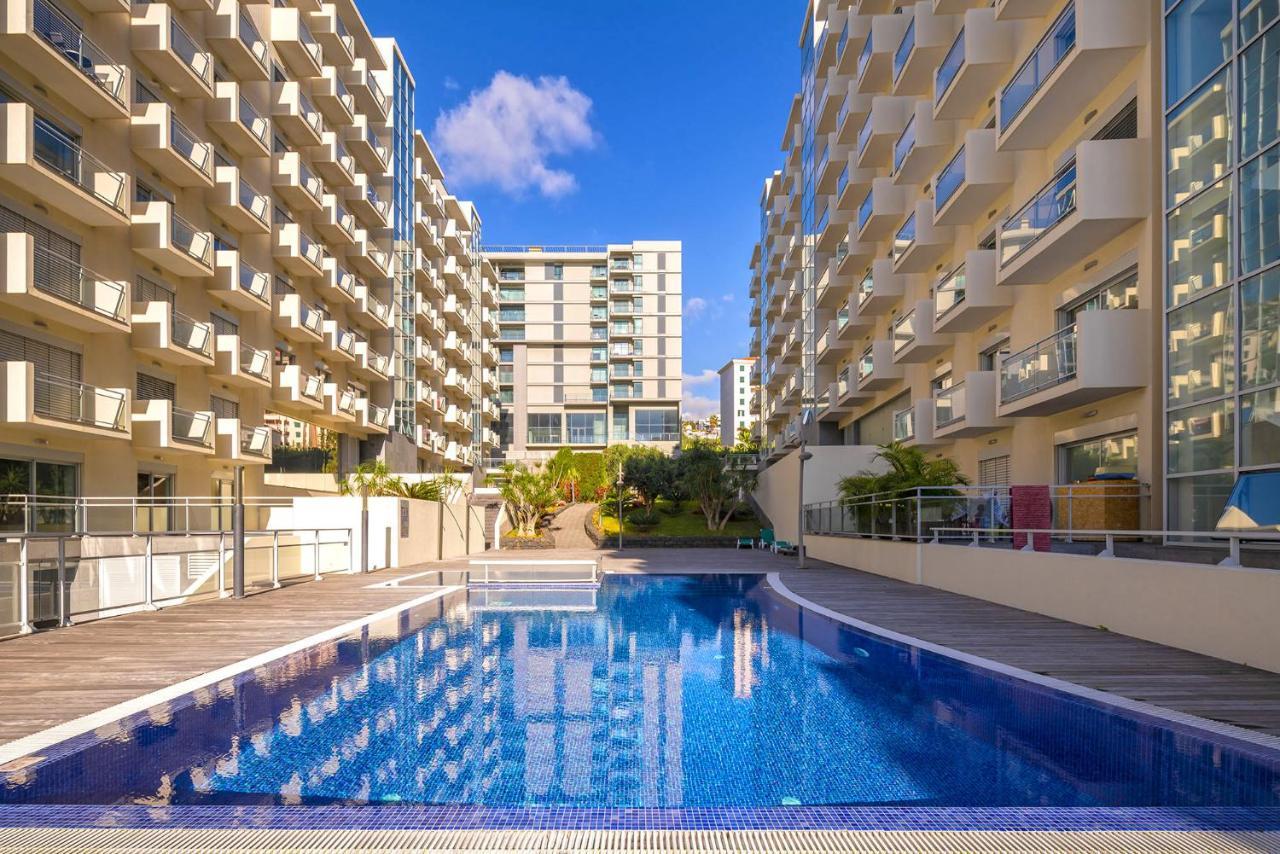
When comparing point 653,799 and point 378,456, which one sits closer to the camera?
point 653,799

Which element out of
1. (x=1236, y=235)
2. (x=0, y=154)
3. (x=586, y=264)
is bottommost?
(x=1236, y=235)

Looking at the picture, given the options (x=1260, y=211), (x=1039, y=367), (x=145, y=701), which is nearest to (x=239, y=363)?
(x=145, y=701)

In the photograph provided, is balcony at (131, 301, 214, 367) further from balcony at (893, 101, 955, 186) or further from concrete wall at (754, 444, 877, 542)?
balcony at (893, 101, 955, 186)

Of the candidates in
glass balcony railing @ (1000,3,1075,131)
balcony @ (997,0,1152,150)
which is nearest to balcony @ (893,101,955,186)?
glass balcony railing @ (1000,3,1075,131)

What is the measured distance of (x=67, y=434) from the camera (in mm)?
19031

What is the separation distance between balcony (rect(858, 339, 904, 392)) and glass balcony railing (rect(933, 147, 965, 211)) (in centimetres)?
581

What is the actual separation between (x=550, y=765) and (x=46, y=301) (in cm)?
1799

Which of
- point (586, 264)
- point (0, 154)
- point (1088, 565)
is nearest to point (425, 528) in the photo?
point (0, 154)

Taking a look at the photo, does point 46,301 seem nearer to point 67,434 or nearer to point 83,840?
point 67,434

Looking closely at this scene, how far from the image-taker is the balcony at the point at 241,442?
24953 millimetres

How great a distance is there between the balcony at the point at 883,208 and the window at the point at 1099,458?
1198cm

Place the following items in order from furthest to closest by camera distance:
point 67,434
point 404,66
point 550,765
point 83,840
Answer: point 404,66
point 67,434
point 550,765
point 83,840

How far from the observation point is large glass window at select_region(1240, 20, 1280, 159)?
9.80m

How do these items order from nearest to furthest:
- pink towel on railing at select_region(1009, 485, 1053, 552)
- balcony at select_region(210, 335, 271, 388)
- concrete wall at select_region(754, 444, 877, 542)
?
pink towel on railing at select_region(1009, 485, 1053, 552) < balcony at select_region(210, 335, 271, 388) < concrete wall at select_region(754, 444, 877, 542)
